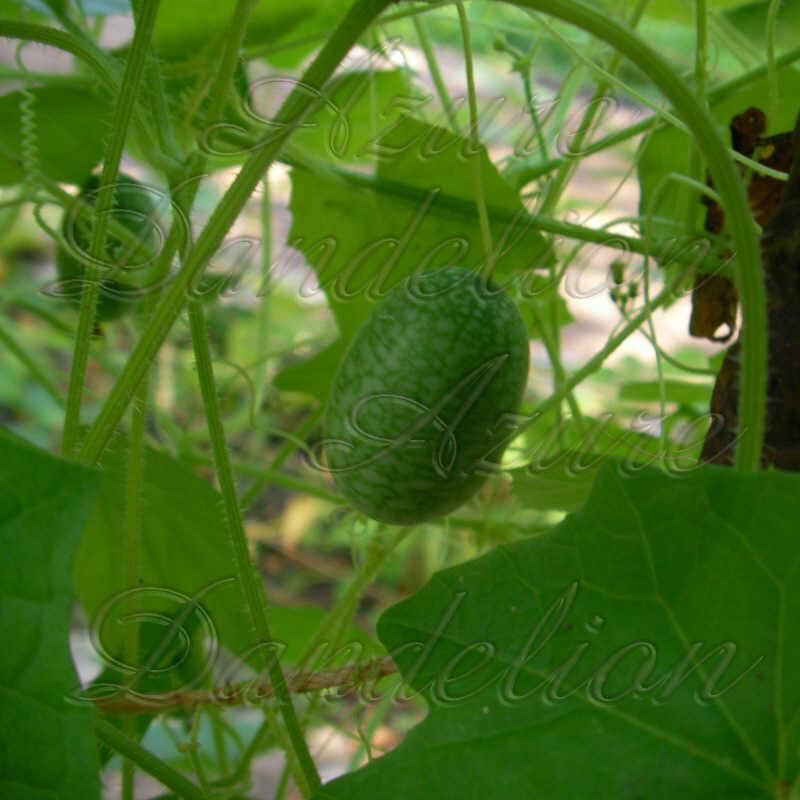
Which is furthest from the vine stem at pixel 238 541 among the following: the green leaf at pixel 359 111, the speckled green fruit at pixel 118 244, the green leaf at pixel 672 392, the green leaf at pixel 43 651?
the green leaf at pixel 672 392

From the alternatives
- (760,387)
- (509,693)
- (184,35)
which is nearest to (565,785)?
(509,693)

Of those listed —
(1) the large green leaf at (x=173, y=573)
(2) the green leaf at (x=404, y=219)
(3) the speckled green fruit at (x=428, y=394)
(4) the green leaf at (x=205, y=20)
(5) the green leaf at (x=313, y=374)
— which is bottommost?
(1) the large green leaf at (x=173, y=573)

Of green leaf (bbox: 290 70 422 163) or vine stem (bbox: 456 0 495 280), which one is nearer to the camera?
vine stem (bbox: 456 0 495 280)

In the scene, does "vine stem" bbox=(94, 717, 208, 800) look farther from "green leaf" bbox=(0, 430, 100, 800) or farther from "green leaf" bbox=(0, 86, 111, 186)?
"green leaf" bbox=(0, 86, 111, 186)

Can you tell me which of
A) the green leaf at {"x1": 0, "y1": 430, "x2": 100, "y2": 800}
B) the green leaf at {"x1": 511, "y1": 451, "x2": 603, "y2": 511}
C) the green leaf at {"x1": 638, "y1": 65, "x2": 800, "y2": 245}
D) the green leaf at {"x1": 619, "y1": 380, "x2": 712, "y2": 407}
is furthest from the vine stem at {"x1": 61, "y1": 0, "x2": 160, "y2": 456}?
the green leaf at {"x1": 619, "y1": 380, "x2": 712, "y2": 407}

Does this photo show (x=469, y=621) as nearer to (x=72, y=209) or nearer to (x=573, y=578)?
(x=573, y=578)

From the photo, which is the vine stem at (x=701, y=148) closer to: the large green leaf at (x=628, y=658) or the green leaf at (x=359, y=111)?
the large green leaf at (x=628, y=658)

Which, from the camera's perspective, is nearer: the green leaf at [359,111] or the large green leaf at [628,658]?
the large green leaf at [628,658]
